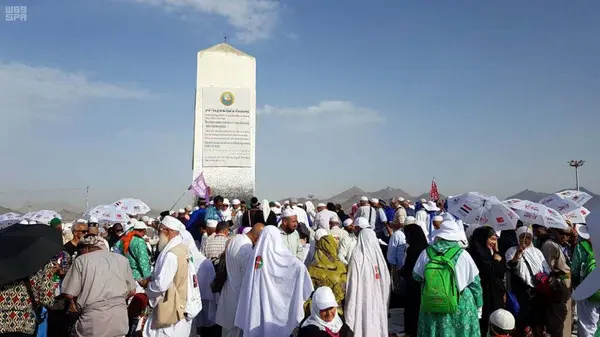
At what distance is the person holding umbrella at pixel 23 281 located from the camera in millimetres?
3220

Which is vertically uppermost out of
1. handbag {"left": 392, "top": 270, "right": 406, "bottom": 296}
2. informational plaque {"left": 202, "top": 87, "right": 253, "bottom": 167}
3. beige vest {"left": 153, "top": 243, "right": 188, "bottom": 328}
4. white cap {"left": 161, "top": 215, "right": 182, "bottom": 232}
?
informational plaque {"left": 202, "top": 87, "right": 253, "bottom": 167}

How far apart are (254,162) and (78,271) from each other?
12.0 meters

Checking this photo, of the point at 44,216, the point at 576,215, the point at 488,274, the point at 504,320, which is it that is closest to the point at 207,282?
the point at 488,274

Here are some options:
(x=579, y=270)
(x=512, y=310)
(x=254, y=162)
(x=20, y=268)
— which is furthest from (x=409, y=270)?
(x=254, y=162)

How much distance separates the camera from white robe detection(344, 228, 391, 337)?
436 centimetres

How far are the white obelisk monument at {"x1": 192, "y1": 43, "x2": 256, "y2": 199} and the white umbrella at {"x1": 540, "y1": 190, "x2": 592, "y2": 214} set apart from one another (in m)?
9.94

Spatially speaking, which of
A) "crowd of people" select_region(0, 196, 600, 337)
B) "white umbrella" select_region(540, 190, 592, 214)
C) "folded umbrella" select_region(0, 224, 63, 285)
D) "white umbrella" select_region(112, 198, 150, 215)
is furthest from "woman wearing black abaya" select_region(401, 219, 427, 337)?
"white umbrella" select_region(112, 198, 150, 215)

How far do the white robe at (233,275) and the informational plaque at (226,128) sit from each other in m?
10.8

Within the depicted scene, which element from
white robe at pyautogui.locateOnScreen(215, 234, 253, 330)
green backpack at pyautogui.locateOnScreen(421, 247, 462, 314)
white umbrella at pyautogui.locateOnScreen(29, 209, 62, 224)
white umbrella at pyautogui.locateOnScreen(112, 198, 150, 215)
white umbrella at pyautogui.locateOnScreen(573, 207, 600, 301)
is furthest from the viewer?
white umbrella at pyautogui.locateOnScreen(112, 198, 150, 215)

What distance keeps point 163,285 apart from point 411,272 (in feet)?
9.78

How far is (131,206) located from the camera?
888cm

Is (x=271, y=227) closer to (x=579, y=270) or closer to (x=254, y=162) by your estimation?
(x=579, y=270)

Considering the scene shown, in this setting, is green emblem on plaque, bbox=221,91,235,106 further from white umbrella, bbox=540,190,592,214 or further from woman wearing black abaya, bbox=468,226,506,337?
woman wearing black abaya, bbox=468,226,506,337

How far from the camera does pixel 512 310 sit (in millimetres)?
4836
